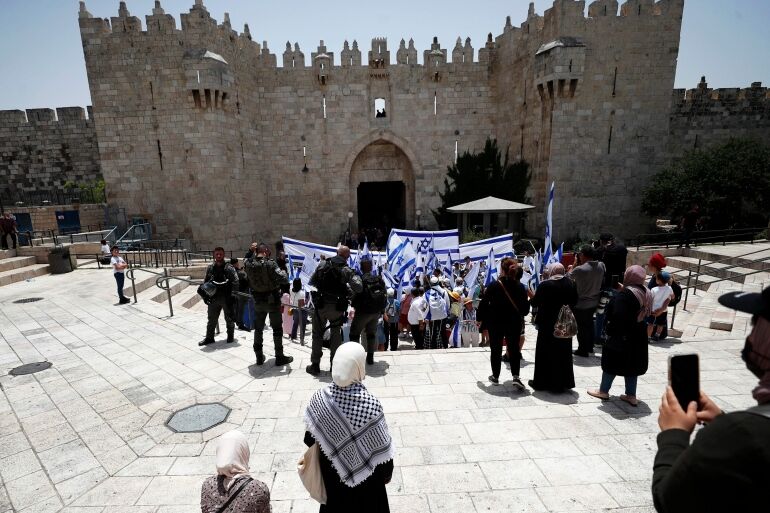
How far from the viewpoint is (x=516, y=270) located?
4535 mm

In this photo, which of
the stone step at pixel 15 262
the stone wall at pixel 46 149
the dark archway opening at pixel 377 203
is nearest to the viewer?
the stone step at pixel 15 262

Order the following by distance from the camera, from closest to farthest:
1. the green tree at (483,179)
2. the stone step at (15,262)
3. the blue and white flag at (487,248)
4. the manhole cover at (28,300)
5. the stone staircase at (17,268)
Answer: the blue and white flag at (487,248), the manhole cover at (28,300), the stone staircase at (17,268), the stone step at (15,262), the green tree at (483,179)

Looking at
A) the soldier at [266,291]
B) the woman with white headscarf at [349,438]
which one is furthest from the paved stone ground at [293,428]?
the woman with white headscarf at [349,438]

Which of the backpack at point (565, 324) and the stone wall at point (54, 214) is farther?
the stone wall at point (54, 214)

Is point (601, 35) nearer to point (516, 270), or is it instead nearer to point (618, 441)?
point (516, 270)

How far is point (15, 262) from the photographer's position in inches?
484

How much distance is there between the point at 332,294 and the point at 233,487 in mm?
3288

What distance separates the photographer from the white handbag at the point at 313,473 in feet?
6.89

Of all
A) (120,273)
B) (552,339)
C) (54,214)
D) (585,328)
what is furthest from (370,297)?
(54,214)

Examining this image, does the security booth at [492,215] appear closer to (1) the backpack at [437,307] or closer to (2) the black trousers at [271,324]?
(1) the backpack at [437,307]

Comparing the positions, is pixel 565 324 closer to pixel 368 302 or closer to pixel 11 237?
pixel 368 302

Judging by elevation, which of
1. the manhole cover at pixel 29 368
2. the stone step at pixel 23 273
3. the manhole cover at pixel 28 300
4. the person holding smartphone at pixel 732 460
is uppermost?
the person holding smartphone at pixel 732 460

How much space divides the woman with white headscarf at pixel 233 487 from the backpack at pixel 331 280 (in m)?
3.13

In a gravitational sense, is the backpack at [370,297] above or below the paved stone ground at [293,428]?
above
